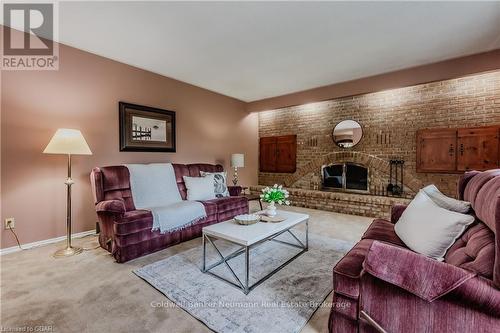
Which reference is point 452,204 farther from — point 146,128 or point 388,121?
point 146,128

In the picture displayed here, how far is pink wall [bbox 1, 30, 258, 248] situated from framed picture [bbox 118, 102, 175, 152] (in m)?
0.10

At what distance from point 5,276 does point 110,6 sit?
8.85 feet

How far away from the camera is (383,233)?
2.03 meters

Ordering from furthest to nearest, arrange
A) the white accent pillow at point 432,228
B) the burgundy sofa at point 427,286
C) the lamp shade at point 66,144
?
the lamp shade at point 66,144 → the white accent pillow at point 432,228 → the burgundy sofa at point 427,286

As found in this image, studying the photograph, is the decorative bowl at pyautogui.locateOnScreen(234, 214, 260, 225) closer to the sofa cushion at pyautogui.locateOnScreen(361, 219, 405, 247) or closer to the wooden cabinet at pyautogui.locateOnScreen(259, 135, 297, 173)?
the sofa cushion at pyautogui.locateOnScreen(361, 219, 405, 247)

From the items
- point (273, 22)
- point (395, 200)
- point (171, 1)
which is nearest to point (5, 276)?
point (171, 1)

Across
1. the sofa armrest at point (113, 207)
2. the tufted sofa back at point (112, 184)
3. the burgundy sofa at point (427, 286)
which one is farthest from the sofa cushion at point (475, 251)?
the tufted sofa back at point (112, 184)

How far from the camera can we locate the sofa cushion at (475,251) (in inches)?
41.5

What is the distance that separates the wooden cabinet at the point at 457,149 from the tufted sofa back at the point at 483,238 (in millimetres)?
2606

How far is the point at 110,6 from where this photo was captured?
2.29 meters

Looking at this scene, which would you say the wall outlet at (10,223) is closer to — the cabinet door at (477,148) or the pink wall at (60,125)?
the pink wall at (60,125)

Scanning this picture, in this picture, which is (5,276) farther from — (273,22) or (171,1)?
(273,22)

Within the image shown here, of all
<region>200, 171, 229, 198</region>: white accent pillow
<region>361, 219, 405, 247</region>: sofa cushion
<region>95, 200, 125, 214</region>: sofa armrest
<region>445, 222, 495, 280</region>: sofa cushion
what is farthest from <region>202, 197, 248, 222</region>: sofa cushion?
<region>445, 222, 495, 280</region>: sofa cushion

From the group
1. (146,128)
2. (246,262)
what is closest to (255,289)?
(246,262)
